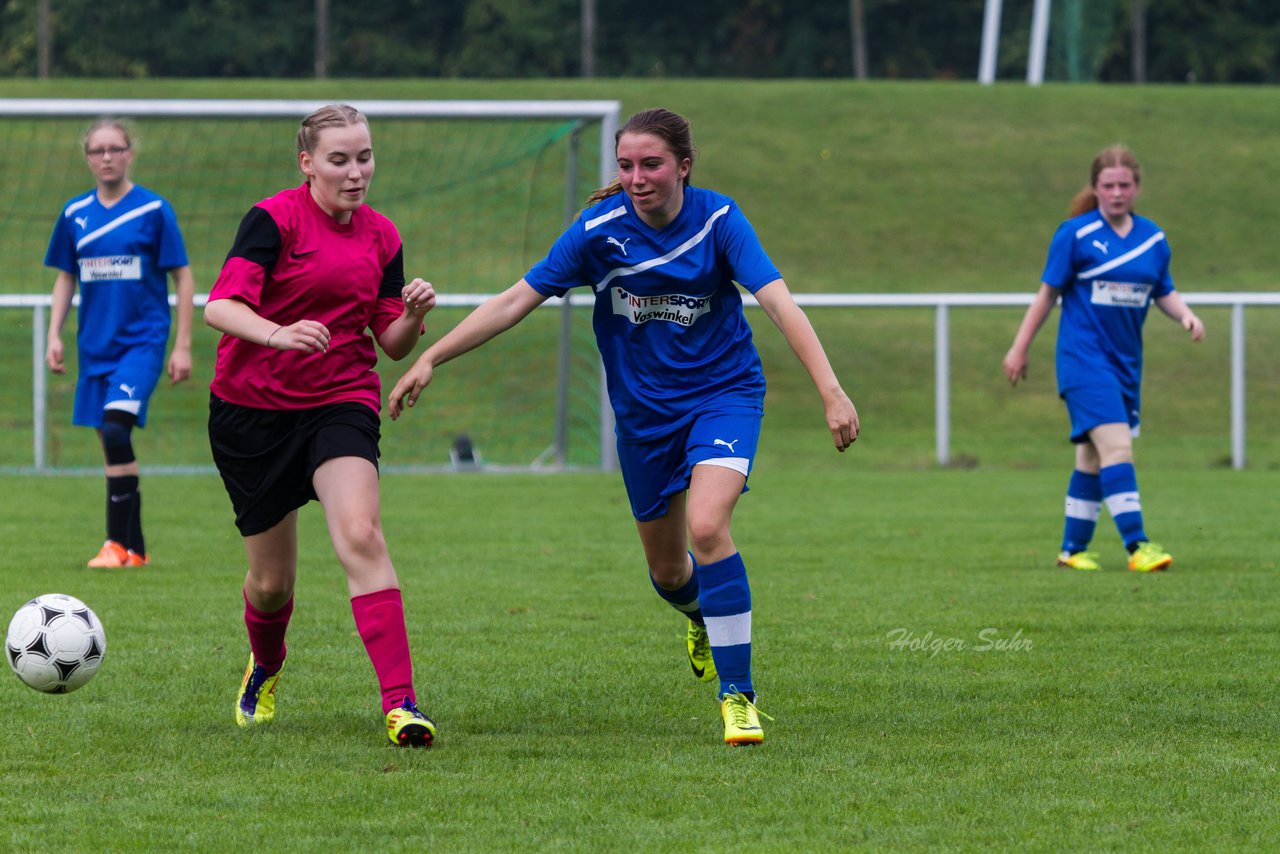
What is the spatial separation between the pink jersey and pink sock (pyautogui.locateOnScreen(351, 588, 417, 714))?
23.2 inches

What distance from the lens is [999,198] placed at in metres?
26.1

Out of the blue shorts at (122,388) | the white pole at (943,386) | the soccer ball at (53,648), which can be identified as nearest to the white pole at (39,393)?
the blue shorts at (122,388)

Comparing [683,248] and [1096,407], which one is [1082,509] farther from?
[683,248]

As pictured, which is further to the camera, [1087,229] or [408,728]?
[1087,229]

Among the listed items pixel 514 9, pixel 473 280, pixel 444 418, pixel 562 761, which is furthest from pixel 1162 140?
pixel 562 761

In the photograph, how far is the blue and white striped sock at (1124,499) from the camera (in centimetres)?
836

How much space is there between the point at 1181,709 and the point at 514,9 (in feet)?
133

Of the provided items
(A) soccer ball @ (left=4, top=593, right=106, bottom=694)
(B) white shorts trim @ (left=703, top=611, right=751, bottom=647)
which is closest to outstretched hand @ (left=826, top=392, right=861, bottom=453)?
(B) white shorts trim @ (left=703, top=611, right=751, bottom=647)

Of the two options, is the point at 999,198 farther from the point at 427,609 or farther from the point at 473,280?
the point at 427,609

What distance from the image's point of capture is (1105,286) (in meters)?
8.42

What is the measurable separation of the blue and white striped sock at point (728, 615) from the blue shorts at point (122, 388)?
442 cm

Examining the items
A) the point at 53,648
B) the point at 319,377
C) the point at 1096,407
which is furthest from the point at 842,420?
the point at 1096,407

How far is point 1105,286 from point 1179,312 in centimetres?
41

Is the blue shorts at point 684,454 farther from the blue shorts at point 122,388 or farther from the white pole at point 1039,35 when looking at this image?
the white pole at point 1039,35
